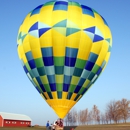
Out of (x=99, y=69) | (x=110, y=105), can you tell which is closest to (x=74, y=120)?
(x=110, y=105)

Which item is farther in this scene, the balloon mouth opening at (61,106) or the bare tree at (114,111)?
the bare tree at (114,111)

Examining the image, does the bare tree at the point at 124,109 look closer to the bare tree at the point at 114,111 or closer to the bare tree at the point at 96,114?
the bare tree at the point at 114,111

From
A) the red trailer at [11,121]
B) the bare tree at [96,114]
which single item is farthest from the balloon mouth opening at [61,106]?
the bare tree at [96,114]

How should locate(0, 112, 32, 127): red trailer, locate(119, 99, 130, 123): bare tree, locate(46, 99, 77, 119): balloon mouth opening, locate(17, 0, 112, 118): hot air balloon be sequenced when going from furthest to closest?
locate(119, 99, 130, 123): bare tree, locate(0, 112, 32, 127): red trailer, locate(17, 0, 112, 118): hot air balloon, locate(46, 99, 77, 119): balloon mouth opening

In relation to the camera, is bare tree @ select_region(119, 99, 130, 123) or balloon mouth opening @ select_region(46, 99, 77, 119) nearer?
balloon mouth opening @ select_region(46, 99, 77, 119)

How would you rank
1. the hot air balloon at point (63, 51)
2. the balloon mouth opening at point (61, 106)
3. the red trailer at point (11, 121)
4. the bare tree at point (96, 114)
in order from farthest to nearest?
the bare tree at point (96, 114), the red trailer at point (11, 121), the hot air balloon at point (63, 51), the balloon mouth opening at point (61, 106)

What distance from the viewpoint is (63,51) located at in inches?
826

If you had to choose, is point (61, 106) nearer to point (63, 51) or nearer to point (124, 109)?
point (63, 51)

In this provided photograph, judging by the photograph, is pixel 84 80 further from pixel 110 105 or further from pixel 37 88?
pixel 110 105

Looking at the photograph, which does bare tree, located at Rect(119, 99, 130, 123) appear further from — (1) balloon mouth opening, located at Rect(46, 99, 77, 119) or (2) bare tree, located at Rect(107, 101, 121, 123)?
(1) balloon mouth opening, located at Rect(46, 99, 77, 119)

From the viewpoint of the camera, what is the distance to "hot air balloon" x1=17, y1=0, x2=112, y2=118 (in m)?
21.0

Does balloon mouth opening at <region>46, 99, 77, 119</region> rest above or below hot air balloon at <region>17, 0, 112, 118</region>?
below

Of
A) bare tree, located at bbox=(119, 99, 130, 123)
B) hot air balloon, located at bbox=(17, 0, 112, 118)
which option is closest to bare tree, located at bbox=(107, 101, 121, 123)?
bare tree, located at bbox=(119, 99, 130, 123)

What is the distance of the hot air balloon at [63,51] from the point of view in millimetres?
20969
